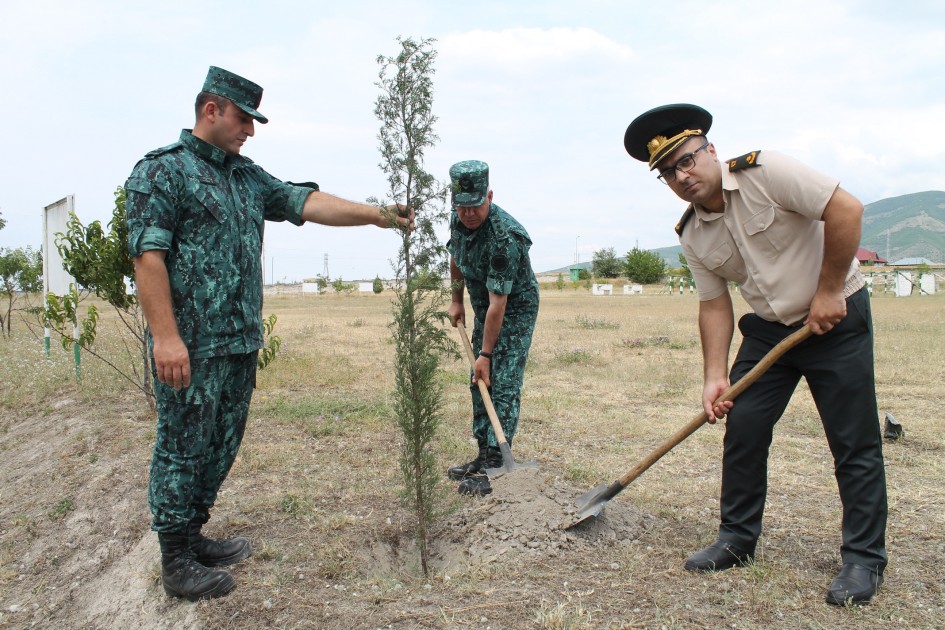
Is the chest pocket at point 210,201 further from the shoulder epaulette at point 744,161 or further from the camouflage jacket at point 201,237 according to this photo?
the shoulder epaulette at point 744,161

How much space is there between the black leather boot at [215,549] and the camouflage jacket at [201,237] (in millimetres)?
997

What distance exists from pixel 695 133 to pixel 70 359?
936 cm

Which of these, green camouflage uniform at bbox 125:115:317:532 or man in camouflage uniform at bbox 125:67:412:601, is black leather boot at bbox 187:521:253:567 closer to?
man in camouflage uniform at bbox 125:67:412:601

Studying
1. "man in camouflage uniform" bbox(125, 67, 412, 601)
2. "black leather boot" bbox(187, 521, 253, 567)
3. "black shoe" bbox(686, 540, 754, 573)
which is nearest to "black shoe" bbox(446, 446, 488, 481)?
"black leather boot" bbox(187, 521, 253, 567)

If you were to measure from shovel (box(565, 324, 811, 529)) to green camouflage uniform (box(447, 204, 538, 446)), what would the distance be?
0.96 meters

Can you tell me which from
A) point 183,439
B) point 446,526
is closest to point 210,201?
point 183,439

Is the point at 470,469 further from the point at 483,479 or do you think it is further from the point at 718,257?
the point at 718,257

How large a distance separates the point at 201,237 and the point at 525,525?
2.19m

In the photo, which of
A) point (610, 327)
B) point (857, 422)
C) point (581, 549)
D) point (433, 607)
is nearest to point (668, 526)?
point (581, 549)

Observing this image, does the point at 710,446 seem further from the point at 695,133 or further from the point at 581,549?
the point at 695,133

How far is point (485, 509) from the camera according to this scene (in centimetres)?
380

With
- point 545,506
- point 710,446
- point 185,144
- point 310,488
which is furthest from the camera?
point 710,446

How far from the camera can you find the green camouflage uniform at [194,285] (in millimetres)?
2801

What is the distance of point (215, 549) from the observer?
3328mm
